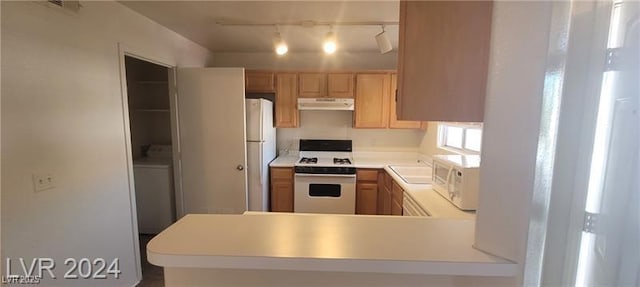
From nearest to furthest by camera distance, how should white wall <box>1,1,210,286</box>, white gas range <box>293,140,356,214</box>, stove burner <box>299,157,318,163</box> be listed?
white wall <box>1,1,210,286</box>, white gas range <box>293,140,356,214</box>, stove burner <box>299,157,318,163</box>

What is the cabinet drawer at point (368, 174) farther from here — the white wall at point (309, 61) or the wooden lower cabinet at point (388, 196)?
the white wall at point (309, 61)

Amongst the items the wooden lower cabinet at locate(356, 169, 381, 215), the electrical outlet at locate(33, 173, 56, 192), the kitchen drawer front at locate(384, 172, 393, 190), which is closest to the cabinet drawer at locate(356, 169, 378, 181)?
the wooden lower cabinet at locate(356, 169, 381, 215)

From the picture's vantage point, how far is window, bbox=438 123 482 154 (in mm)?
2582

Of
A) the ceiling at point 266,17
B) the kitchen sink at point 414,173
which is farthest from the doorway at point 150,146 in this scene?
the kitchen sink at point 414,173

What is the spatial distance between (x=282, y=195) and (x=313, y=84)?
1.50m

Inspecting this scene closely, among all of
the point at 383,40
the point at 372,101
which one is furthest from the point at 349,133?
the point at 383,40

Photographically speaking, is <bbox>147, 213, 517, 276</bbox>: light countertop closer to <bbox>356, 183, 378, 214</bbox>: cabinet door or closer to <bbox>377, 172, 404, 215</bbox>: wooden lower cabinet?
<bbox>377, 172, 404, 215</bbox>: wooden lower cabinet

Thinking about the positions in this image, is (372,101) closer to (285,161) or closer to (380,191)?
(380,191)

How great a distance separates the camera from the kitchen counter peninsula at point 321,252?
81cm

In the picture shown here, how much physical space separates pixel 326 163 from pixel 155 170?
6.54ft

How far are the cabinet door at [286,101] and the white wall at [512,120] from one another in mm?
2912

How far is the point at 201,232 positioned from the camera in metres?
0.96

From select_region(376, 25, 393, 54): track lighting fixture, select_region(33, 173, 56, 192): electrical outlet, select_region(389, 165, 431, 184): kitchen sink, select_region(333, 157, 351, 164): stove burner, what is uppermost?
select_region(376, 25, 393, 54): track lighting fixture

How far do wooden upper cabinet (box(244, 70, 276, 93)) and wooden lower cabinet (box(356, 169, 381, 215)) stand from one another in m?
1.59
